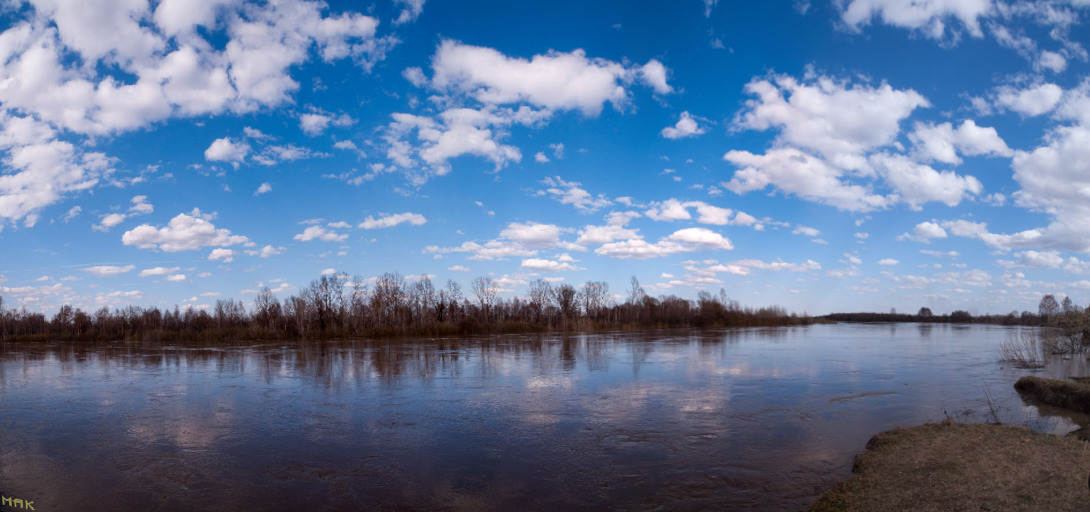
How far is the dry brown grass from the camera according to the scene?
5797 millimetres

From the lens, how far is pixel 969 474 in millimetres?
6766

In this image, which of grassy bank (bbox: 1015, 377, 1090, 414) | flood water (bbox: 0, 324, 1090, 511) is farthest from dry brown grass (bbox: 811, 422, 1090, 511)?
grassy bank (bbox: 1015, 377, 1090, 414)

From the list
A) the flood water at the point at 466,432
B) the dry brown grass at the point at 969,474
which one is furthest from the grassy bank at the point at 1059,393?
the dry brown grass at the point at 969,474

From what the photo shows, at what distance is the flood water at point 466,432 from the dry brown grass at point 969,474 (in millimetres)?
634

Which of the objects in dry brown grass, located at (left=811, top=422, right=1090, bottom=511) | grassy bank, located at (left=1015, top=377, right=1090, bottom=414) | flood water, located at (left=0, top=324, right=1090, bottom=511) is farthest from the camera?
grassy bank, located at (left=1015, top=377, right=1090, bottom=414)

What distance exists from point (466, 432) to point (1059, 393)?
14773 mm

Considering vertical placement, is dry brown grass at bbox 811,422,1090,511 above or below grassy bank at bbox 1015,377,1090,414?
above

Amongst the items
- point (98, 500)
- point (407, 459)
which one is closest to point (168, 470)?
point (98, 500)

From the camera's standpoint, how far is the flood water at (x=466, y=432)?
7.48 m

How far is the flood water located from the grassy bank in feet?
1.99

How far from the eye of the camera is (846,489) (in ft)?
23.0

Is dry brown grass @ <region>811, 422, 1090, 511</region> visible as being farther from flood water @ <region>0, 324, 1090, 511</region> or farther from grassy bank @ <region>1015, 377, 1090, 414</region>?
grassy bank @ <region>1015, 377, 1090, 414</region>

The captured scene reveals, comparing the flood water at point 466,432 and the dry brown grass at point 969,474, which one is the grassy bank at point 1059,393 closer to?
the flood water at point 466,432

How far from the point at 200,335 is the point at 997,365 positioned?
53.5 meters
